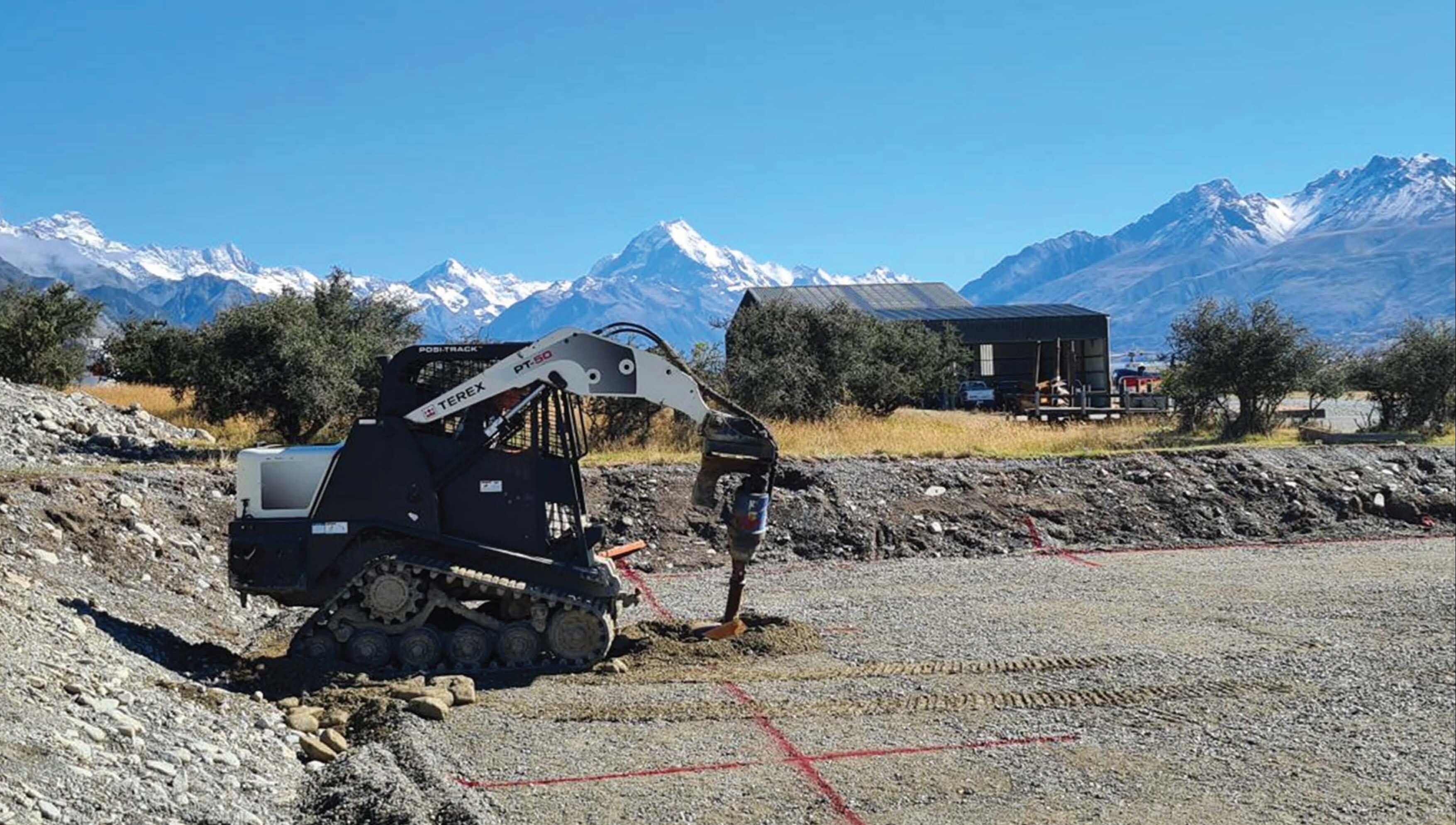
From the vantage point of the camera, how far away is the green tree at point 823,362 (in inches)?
1105

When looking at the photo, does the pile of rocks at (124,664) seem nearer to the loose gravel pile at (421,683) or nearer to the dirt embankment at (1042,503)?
the loose gravel pile at (421,683)

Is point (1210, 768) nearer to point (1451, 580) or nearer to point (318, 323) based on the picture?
point (1451, 580)

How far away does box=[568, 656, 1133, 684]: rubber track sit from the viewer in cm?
1093

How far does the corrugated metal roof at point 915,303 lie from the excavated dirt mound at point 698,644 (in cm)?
3270

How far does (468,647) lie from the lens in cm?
1099

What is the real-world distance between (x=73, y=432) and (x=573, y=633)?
15.3m

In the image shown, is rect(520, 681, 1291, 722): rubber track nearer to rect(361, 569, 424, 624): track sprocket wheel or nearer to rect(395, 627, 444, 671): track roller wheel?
rect(395, 627, 444, 671): track roller wheel

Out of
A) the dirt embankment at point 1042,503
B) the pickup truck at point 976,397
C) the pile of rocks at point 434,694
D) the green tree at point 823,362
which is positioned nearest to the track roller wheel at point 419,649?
the pile of rocks at point 434,694

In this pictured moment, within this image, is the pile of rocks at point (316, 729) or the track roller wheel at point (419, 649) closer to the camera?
the pile of rocks at point (316, 729)

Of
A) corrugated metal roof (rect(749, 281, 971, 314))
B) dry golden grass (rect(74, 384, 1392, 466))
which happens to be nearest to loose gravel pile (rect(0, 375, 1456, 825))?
dry golden grass (rect(74, 384, 1392, 466))

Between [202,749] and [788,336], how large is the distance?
24061mm

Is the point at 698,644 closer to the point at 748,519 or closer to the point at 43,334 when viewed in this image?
the point at 748,519

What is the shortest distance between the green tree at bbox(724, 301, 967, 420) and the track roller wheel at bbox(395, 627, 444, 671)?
16.9 m

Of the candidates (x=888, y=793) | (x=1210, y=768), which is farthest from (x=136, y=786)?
(x=1210, y=768)
